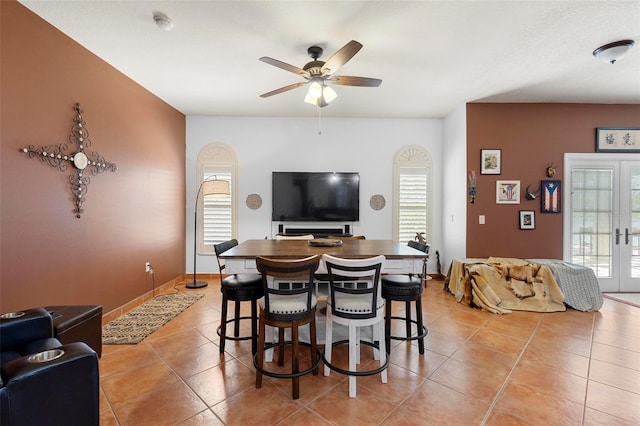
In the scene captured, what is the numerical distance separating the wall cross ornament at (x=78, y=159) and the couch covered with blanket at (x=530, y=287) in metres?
4.59

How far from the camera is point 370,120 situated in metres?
5.02

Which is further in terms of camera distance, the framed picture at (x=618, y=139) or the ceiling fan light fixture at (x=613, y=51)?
the framed picture at (x=618, y=139)

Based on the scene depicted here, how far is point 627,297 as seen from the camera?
156 inches

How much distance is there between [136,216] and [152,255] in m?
0.66

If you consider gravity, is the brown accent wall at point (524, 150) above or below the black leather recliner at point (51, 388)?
above

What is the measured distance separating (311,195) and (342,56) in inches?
113

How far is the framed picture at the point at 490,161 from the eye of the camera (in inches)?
167

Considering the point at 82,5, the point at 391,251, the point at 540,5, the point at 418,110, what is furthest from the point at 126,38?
the point at 418,110

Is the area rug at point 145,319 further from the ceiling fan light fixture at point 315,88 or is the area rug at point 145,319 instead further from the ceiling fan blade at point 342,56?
the ceiling fan blade at point 342,56

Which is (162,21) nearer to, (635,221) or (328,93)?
(328,93)

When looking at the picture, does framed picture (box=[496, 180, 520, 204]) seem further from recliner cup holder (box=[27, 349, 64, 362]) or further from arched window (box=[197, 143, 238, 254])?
recliner cup holder (box=[27, 349, 64, 362])

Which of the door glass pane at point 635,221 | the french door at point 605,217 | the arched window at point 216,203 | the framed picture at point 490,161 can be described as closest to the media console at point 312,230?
the arched window at point 216,203

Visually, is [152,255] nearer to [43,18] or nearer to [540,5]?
[43,18]

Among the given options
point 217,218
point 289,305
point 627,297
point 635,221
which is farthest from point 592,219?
point 217,218
